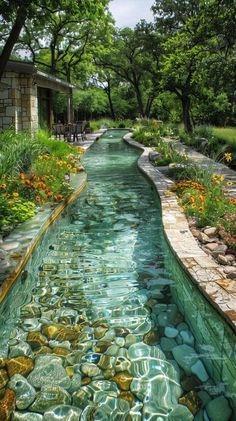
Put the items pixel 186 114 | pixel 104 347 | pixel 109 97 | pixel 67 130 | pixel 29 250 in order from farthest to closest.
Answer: pixel 109 97, pixel 186 114, pixel 67 130, pixel 29 250, pixel 104 347

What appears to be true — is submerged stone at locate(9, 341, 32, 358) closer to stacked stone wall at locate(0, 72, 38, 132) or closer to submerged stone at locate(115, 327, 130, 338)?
submerged stone at locate(115, 327, 130, 338)

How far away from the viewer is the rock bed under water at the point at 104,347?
7.77ft

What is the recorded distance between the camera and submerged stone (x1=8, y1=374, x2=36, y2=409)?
239cm

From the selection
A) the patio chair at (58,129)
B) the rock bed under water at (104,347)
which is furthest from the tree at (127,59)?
the rock bed under water at (104,347)

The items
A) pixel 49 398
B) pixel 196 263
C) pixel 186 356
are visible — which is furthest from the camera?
pixel 196 263

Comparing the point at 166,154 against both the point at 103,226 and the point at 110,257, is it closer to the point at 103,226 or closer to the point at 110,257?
the point at 103,226

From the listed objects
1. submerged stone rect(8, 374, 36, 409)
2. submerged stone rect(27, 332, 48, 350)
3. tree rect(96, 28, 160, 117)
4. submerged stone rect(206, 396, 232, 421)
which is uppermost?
tree rect(96, 28, 160, 117)

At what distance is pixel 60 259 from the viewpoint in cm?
478

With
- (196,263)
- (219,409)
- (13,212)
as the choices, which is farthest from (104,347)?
(13,212)

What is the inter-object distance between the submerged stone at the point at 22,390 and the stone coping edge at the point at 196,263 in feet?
4.76

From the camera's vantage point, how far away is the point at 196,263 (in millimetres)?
3996

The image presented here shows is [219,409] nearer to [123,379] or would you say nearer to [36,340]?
[123,379]

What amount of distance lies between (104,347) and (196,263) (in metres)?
1.45

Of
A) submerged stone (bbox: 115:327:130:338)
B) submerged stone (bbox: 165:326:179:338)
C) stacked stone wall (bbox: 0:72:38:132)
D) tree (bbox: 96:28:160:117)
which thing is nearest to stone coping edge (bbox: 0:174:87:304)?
submerged stone (bbox: 115:327:130:338)
